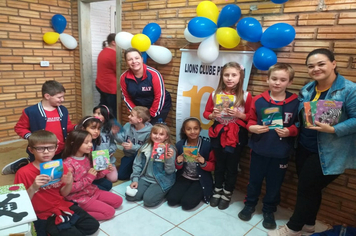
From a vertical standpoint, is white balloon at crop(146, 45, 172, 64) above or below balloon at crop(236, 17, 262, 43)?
below

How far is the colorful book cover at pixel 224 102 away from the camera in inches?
93.3

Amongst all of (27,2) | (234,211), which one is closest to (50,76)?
(27,2)

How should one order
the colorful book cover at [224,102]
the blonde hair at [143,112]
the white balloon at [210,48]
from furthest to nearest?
the blonde hair at [143,112]
the white balloon at [210,48]
the colorful book cover at [224,102]

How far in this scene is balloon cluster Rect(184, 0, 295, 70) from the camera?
2.28 meters

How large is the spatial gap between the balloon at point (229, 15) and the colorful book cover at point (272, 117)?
0.99m

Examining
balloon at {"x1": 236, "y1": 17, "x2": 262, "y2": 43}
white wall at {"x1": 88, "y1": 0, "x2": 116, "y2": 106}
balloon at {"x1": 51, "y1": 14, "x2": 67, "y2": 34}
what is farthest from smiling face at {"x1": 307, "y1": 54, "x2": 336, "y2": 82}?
white wall at {"x1": 88, "y1": 0, "x2": 116, "y2": 106}

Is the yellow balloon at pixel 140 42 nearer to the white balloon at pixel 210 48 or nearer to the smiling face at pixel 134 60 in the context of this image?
the smiling face at pixel 134 60

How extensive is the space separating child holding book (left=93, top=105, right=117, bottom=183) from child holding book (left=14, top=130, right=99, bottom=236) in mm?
907

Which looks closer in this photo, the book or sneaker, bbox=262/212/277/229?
the book

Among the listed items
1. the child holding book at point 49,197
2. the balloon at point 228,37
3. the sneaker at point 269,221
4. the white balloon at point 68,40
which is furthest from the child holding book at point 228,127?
the white balloon at point 68,40

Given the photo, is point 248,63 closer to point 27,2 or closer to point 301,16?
point 301,16

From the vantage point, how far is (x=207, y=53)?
108 inches

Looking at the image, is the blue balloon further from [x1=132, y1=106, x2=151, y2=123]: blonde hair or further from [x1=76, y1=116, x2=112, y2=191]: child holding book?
[x1=76, y1=116, x2=112, y2=191]: child holding book

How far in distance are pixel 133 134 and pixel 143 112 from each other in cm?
31
